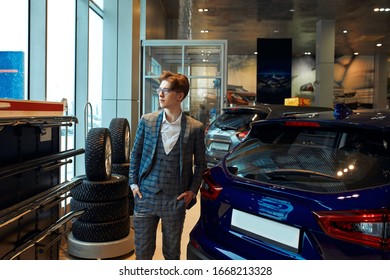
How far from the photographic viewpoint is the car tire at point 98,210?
10.6ft

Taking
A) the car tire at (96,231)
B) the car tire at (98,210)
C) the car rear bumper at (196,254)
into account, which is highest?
the car rear bumper at (196,254)

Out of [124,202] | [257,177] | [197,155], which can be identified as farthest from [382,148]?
[124,202]

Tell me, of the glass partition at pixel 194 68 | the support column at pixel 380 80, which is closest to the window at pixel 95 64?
the glass partition at pixel 194 68

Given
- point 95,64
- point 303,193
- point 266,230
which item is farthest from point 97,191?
point 95,64

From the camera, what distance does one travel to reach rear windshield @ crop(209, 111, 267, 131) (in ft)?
17.3

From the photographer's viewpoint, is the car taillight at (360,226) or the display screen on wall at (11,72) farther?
the display screen on wall at (11,72)

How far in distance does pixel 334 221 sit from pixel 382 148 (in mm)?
418

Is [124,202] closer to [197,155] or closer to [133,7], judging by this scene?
[197,155]

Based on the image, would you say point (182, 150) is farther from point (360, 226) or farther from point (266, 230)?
point (360, 226)

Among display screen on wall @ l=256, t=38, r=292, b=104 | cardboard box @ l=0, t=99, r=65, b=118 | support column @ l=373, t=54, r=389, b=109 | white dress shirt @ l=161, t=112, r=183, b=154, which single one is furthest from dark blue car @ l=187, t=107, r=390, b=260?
support column @ l=373, t=54, r=389, b=109

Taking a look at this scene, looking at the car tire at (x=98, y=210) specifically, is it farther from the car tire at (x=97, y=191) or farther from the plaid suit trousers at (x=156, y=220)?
the plaid suit trousers at (x=156, y=220)

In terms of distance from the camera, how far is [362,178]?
1.56 m

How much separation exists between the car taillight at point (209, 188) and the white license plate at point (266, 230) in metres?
0.17

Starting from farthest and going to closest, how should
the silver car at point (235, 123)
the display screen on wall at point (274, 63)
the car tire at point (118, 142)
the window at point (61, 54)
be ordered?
the display screen on wall at point (274, 63) → the silver car at point (235, 123) → the window at point (61, 54) → the car tire at point (118, 142)
